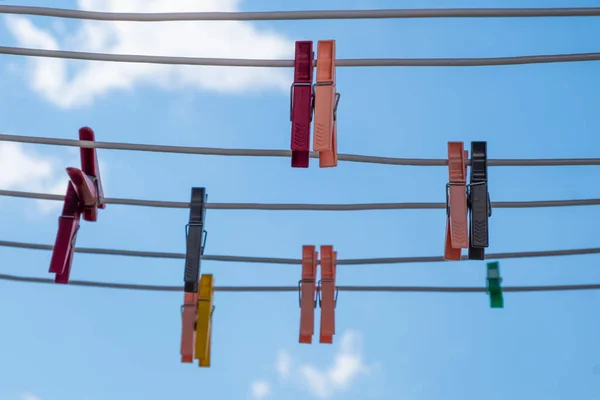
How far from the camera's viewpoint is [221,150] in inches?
176

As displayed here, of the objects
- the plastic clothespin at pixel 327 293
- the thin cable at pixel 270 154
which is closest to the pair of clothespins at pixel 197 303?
the thin cable at pixel 270 154

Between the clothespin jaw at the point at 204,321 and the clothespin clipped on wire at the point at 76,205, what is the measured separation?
85 cm

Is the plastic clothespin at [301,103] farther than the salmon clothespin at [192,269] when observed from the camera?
No

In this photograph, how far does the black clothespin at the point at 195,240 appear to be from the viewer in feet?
15.2

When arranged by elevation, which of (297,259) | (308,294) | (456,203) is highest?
(297,259)

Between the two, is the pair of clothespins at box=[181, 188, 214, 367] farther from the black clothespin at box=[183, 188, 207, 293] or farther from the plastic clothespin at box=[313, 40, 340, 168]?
the plastic clothespin at box=[313, 40, 340, 168]

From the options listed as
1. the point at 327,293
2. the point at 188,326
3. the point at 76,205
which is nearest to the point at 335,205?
the point at 327,293

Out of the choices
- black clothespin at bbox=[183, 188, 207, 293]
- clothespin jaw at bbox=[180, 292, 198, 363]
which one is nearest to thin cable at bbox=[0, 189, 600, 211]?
black clothespin at bbox=[183, 188, 207, 293]

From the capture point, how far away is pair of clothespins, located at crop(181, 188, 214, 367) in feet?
15.4

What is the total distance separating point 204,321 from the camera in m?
5.19

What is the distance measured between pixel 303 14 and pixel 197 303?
6.58 ft

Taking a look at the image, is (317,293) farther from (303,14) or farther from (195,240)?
(303,14)

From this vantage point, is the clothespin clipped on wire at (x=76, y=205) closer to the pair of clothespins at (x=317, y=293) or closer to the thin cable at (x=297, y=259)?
the thin cable at (x=297, y=259)

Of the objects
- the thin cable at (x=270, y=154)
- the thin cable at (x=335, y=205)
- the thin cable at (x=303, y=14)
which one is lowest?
the thin cable at (x=335, y=205)
